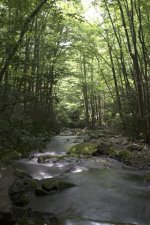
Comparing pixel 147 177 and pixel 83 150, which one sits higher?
pixel 83 150

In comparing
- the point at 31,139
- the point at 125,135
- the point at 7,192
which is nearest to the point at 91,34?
the point at 125,135

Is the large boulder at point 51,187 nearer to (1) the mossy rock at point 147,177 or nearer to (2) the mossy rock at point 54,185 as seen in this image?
(2) the mossy rock at point 54,185

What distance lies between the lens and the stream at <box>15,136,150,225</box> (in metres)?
5.46

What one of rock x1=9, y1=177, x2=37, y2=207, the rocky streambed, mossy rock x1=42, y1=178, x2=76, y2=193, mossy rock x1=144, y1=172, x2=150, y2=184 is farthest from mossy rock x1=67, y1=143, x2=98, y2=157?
rock x1=9, y1=177, x2=37, y2=207

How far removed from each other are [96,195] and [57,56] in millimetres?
14498

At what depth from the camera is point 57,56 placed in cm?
1970

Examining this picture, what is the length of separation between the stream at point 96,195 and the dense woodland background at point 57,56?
2419 mm

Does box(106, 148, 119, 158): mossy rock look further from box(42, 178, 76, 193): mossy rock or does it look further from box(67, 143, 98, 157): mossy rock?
box(42, 178, 76, 193): mossy rock

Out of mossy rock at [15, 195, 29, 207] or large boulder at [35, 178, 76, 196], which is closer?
mossy rock at [15, 195, 29, 207]

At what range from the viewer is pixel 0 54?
844cm

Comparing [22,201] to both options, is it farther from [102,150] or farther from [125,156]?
[102,150]

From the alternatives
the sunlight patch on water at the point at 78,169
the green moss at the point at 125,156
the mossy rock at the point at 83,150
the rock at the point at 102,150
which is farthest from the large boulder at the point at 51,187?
the rock at the point at 102,150

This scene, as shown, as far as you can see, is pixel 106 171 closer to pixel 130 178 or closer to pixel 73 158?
pixel 130 178

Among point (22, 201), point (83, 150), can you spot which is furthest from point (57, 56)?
point (22, 201)
